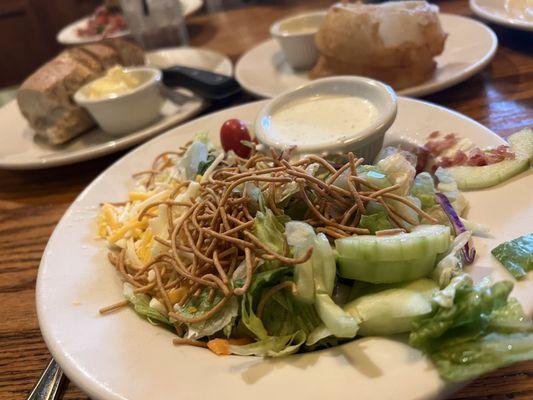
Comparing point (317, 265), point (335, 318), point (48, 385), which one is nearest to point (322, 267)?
point (317, 265)

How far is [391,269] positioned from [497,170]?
1.79ft

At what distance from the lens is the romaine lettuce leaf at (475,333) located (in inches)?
36.1

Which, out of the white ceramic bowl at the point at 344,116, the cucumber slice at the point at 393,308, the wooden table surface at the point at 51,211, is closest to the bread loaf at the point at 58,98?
the wooden table surface at the point at 51,211

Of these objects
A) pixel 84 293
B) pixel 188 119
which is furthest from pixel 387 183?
pixel 188 119

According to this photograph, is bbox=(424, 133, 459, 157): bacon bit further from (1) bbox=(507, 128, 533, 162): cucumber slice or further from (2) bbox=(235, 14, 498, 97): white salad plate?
(2) bbox=(235, 14, 498, 97): white salad plate

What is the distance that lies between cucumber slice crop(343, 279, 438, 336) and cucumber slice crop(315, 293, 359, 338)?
0.10 feet

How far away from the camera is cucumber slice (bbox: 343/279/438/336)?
1050 millimetres

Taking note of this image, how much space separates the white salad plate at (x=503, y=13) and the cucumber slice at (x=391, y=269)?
1.80 meters

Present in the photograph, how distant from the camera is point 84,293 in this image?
1450mm

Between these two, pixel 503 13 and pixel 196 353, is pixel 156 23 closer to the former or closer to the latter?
pixel 503 13

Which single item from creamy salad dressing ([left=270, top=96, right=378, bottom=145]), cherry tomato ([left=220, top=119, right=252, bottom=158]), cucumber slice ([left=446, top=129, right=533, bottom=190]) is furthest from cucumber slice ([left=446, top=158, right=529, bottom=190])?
cherry tomato ([left=220, top=119, right=252, bottom=158])

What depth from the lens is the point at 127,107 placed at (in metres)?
2.60

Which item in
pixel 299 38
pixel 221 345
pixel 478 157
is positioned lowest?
pixel 221 345

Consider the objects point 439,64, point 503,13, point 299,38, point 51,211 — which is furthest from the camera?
point 299,38
